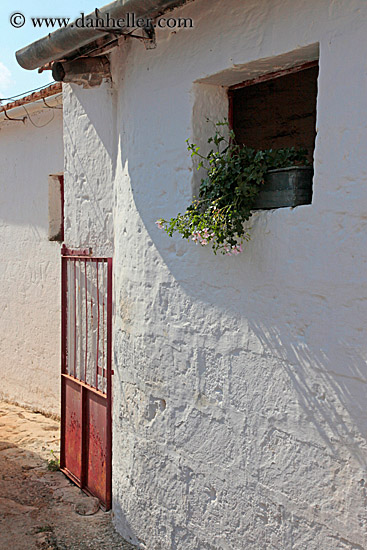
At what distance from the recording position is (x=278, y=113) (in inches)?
236

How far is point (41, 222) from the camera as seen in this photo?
25.6ft

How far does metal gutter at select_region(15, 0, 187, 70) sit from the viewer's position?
12.0 ft

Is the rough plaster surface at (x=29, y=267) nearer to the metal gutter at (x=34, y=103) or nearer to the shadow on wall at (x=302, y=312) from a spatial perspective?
the metal gutter at (x=34, y=103)

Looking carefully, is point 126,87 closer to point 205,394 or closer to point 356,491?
point 205,394

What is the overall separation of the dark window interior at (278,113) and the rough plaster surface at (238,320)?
151 centimetres

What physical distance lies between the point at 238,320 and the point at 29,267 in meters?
5.05

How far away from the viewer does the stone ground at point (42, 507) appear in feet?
15.1

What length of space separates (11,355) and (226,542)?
17.8 feet

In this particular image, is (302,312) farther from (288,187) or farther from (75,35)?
(75,35)

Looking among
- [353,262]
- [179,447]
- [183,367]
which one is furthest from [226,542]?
[353,262]

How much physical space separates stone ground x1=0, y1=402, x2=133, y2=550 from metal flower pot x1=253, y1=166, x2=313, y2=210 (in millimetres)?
2731

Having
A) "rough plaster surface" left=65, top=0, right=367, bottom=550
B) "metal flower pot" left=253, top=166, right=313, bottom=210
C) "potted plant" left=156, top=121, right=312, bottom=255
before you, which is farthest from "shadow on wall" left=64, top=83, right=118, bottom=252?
"metal flower pot" left=253, top=166, right=313, bottom=210

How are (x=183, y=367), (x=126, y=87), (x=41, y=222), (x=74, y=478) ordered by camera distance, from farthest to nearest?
(x=41, y=222) → (x=74, y=478) → (x=126, y=87) → (x=183, y=367)

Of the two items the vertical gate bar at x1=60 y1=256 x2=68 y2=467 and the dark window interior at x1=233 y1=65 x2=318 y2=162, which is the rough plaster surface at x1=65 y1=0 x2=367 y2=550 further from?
the dark window interior at x1=233 y1=65 x2=318 y2=162
